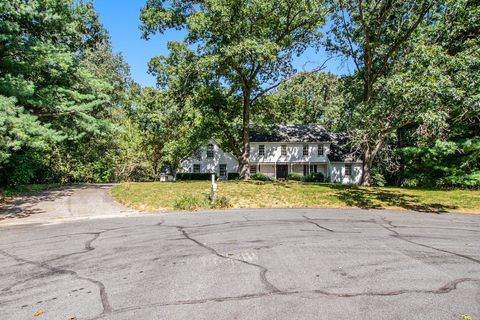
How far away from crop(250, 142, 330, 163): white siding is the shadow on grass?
905 inches

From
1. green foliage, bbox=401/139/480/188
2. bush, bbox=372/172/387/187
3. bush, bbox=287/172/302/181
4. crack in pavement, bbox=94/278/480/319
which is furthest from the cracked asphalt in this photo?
bush, bbox=287/172/302/181

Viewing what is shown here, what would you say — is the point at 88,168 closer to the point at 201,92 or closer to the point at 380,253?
the point at 201,92

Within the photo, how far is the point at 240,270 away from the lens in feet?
15.8

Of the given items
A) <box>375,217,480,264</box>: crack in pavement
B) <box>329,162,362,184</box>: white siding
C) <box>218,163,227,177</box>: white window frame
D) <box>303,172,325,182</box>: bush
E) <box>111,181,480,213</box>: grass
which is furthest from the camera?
<box>218,163,227,177</box>: white window frame

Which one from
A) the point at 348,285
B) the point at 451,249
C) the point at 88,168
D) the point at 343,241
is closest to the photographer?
the point at 348,285

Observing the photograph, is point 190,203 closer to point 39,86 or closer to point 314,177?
point 39,86

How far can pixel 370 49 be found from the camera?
19.0 meters

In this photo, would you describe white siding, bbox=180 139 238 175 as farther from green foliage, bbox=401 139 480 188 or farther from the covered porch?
green foliage, bbox=401 139 480 188

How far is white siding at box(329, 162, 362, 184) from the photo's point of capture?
126 feet

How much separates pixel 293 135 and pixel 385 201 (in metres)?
26.3

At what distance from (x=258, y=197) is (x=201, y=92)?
1112 cm

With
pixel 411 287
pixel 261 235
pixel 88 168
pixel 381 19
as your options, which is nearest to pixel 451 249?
pixel 411 287

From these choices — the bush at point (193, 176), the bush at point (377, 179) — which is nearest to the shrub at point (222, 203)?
A: the bush at point (377, 179)

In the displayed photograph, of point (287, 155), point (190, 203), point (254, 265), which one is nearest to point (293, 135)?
point (287, 155)
